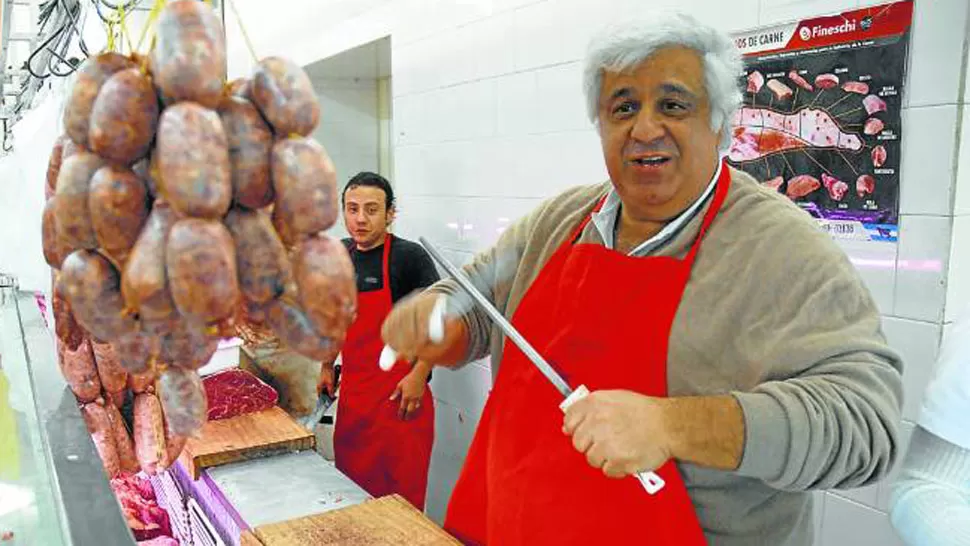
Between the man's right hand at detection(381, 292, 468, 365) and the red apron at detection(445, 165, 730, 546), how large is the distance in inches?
5.2

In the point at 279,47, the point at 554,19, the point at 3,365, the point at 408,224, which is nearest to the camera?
the point at 3,365

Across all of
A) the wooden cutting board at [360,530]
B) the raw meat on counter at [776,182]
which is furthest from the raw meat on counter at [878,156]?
the wooden cutting board at [360,530]

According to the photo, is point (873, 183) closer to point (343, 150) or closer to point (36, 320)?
point (36, 320)

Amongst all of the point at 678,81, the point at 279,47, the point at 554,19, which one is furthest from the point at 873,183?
the point at 279,47

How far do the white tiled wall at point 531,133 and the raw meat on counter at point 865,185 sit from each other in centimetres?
8

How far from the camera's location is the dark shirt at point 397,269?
3.70 m

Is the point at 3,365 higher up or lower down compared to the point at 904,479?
higher up

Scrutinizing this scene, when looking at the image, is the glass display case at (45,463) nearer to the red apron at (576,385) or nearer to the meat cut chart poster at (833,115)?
the red apron at (576,385)

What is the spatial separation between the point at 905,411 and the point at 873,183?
0.61 meters

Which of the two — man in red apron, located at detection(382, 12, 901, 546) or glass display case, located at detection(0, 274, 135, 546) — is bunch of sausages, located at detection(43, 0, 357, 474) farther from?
man in red apron, located at detection(382, 12, 901, 546)

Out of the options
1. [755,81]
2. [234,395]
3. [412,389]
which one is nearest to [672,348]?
[755,81]

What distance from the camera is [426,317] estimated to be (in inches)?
70.0

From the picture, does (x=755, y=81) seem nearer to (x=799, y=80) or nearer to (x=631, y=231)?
(x=799, y=80)

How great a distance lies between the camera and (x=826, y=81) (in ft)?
6.93
